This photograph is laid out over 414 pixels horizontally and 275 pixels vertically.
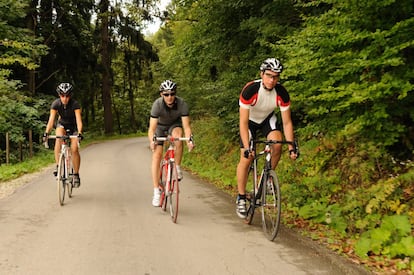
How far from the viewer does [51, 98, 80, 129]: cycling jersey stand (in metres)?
7.48

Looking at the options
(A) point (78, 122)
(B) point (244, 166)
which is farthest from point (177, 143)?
(A) point (78, 122)

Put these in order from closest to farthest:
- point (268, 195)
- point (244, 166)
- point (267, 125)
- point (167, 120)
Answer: point (268, 195)
point (267, 125)
point (244, 166)
point (167, 120)

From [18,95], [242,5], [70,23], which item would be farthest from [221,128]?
[70,23]

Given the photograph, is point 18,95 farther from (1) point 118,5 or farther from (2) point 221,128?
(1) point 118,5

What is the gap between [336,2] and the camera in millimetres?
5703

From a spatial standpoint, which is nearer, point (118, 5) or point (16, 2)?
point (16, 2)

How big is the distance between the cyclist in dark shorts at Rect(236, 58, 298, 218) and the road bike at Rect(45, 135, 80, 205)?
3.46 metres

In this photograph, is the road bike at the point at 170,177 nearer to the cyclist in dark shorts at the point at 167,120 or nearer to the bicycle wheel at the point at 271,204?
the cyclist in dark shorts at the point at 167,120

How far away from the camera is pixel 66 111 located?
752 centimetres

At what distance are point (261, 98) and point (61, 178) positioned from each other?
4003 millimetres

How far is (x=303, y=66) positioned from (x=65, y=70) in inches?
832

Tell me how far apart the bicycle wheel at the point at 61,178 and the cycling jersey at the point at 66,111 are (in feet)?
2.44

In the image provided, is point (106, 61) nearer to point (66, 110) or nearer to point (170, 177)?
point (66, 110)

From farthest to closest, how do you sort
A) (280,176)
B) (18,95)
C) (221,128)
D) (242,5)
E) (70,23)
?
(70,23) → (18,95) → (221,128) → (242,5) → (280,176)
